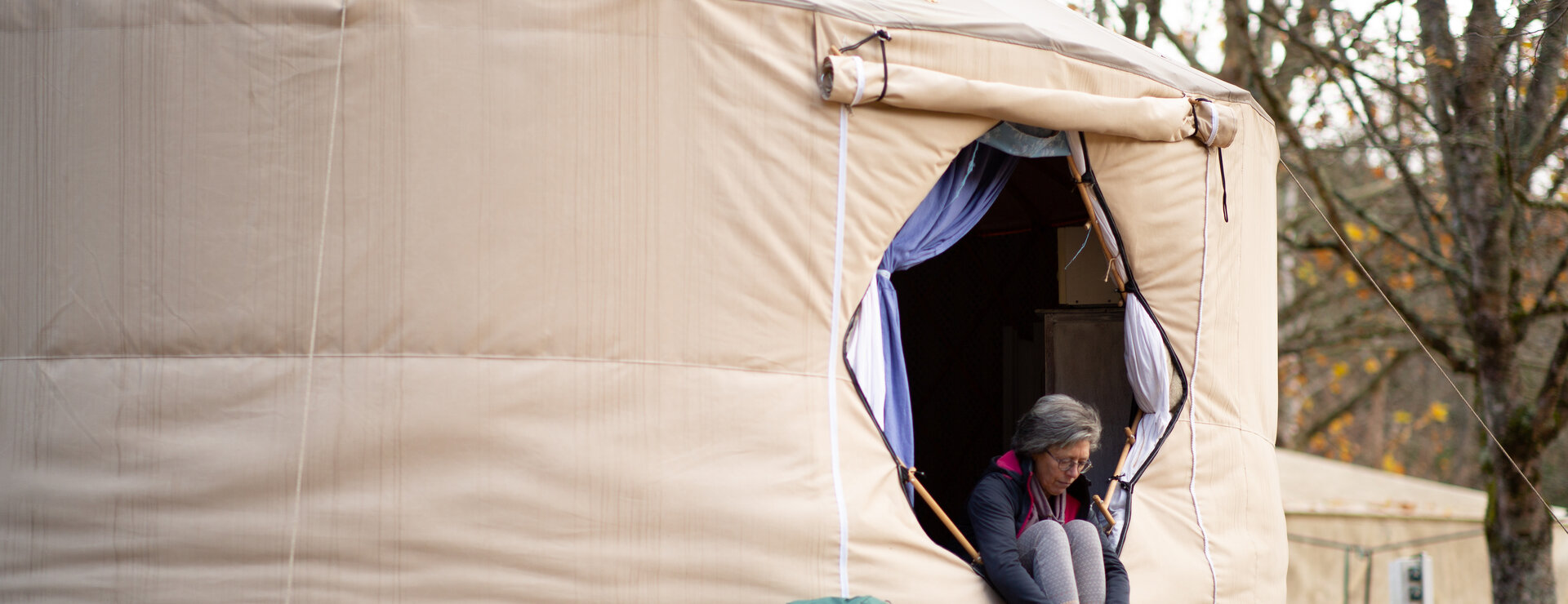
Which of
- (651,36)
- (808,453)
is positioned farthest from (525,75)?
(808,453)

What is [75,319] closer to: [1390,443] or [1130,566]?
[1130,566]

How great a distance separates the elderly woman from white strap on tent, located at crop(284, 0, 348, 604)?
4.85 feet

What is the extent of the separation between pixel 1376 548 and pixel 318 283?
7.35 meters

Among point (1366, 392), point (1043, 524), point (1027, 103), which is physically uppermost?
point (1027, 103)

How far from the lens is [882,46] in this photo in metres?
2.82

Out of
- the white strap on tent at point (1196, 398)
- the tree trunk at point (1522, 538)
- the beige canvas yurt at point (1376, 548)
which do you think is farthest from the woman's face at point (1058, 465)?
the beige canvas yurt at point (1376, 548)

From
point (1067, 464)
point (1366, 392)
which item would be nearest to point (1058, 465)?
point (1067, 464)

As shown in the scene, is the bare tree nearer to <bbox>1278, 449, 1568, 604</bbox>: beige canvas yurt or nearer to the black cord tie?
<bbox>1278, 449, 1568, 604</bbox>: beige canvas yurt

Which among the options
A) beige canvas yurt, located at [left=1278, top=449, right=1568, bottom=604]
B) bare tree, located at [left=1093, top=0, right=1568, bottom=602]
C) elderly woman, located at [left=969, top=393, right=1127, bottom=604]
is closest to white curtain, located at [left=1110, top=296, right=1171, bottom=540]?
elderly woman, located at [left=969, top=393, right=1127, bottom=604]

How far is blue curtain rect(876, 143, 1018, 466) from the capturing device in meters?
3.08

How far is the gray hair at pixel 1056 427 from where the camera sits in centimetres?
291

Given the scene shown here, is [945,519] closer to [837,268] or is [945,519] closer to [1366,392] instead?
[837,268]

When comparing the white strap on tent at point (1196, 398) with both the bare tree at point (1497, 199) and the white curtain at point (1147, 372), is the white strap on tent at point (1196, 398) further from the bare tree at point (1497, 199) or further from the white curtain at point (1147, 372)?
the bare tree at point (1497, 199)

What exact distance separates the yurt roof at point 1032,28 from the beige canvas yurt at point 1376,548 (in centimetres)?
502
